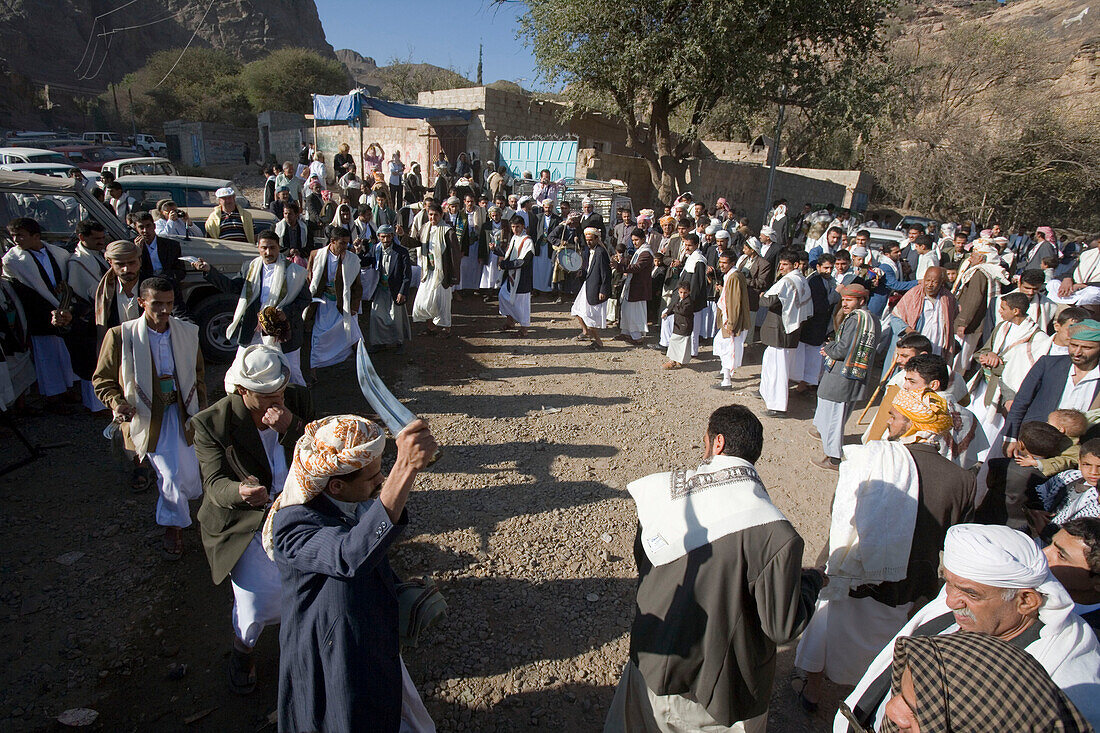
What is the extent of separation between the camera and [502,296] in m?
8.81

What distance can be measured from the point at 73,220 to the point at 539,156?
40.4 feet

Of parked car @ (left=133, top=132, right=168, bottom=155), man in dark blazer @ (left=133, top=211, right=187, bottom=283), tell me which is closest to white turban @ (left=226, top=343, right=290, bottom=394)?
man in dark blazer @ (left=133, top=211, right=187, bottom=283)

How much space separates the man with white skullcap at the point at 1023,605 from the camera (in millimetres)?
1685

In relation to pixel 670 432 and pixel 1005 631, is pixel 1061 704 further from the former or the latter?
pixel 670 432

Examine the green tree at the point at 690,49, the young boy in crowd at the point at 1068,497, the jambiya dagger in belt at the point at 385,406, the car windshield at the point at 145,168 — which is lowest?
the young boy in crowd at the point at 1068,497

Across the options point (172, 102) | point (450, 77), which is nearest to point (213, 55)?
point (172, 102)

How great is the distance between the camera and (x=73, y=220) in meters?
6.02

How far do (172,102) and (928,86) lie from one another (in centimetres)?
4718

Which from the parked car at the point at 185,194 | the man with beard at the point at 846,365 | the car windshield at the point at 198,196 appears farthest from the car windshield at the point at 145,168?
the man with beard at the point at 846,365

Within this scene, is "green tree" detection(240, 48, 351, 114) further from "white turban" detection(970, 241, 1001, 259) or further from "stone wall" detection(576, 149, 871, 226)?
"white turban" detection(970, 241, 1001, 259)

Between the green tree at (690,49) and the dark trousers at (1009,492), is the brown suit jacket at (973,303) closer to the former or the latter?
the dark trousers at (1009,492)

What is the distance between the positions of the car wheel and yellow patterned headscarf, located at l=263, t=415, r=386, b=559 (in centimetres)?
533

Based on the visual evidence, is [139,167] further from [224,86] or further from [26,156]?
[224,86]

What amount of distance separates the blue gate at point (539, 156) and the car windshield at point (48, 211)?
11.7 metres
